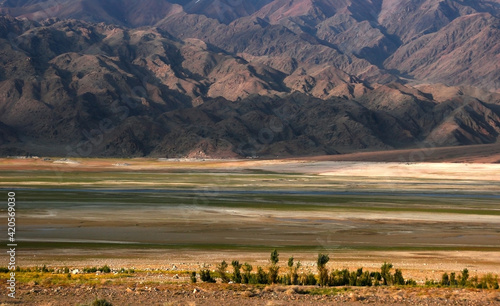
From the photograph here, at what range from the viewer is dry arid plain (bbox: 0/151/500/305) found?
72.3 ft

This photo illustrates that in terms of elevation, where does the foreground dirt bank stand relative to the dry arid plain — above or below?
below

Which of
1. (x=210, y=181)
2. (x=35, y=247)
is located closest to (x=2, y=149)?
(x=210, y=181)

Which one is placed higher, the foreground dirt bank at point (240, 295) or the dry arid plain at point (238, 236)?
the dry arid plain at point (238, 236)

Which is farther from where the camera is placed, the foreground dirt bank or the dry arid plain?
the dry arid plain

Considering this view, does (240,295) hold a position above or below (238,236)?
below

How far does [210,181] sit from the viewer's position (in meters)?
92.4

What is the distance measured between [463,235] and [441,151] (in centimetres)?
12751

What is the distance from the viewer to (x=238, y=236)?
129ft

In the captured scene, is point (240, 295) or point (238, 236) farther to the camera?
point (238, 236)

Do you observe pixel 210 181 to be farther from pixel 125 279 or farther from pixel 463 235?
pixel 125 279

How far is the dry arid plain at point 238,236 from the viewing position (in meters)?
22.0

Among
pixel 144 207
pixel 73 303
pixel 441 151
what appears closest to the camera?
pixel 73 303

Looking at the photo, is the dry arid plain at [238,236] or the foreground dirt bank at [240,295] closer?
the foreground dirt bank at [240,295]

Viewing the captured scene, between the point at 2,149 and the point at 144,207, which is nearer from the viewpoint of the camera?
the point at 144,207
